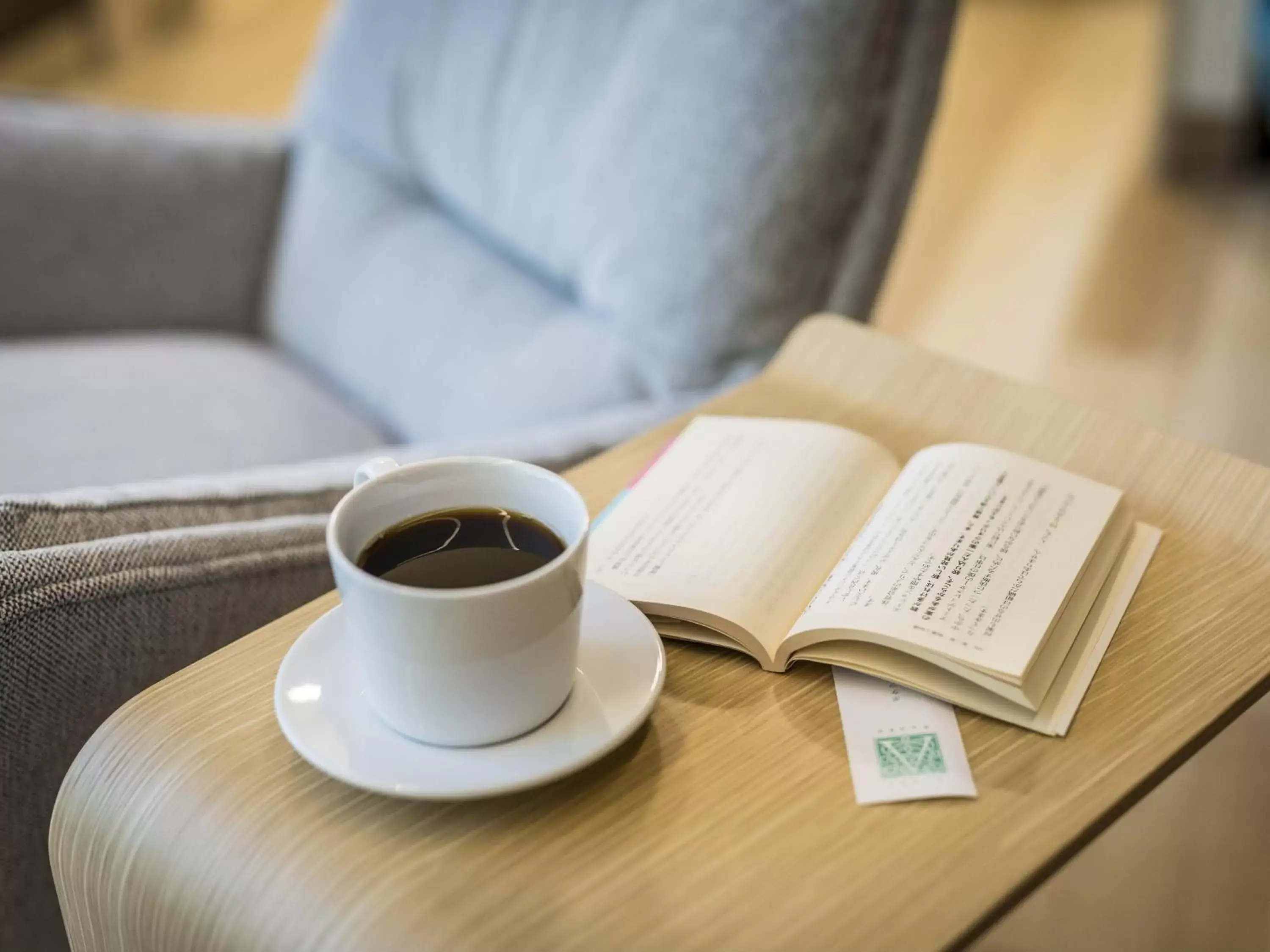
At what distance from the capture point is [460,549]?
1.74ft

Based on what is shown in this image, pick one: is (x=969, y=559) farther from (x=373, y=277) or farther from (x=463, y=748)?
(x=373, y=277)

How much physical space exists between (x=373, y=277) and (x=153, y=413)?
27 centimetres

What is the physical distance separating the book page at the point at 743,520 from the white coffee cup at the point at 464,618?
95mm

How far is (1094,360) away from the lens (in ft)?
6.77

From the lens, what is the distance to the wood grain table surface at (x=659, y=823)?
1.51ft

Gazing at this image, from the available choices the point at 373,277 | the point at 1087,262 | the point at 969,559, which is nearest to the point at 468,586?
the point at 969,559

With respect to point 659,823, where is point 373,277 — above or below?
below

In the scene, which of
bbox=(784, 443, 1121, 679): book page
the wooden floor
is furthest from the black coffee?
the wooden floor

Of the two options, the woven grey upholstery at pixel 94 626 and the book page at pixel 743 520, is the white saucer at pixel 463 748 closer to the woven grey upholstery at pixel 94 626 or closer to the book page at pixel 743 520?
the book page at pixel 743 520

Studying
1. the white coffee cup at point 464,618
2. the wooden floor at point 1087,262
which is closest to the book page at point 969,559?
the white coffee cup at point 464,618

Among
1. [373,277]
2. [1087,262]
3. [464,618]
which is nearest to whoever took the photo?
[464,618]

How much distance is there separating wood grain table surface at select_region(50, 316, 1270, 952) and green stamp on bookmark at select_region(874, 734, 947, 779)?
0.6 inches

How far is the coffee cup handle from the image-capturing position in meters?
0.55

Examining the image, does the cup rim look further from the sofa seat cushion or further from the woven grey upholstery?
the sofa seat cushion
